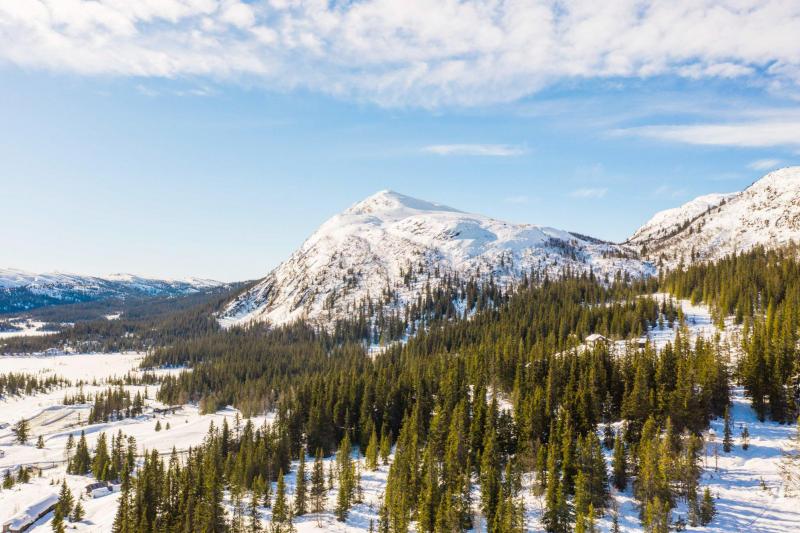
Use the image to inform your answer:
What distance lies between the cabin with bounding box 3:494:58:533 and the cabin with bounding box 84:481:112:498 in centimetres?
724

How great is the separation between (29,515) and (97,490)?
13.4 metres

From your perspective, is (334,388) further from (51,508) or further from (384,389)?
(51,508)

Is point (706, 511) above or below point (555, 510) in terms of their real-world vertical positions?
above

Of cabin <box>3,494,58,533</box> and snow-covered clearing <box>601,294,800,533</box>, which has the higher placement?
snow-covered clearing <box>601,294,800,533</box>

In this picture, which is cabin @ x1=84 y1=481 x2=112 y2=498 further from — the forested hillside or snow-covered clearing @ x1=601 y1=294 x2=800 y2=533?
snow-covered clearing @ x1=601 y1=294 x2=800 y2=533

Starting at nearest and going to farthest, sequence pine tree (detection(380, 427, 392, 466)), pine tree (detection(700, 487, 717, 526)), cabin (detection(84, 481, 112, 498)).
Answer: pine tree (detection(700, 487, 717, 526))
pine tree (detection(380, 427, 392, 466))
cabin (detection(84, 481, 112, 498))

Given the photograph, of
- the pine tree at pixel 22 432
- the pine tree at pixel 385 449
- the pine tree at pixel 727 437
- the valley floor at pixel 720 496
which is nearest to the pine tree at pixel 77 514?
the valley floor at pixel 720 496

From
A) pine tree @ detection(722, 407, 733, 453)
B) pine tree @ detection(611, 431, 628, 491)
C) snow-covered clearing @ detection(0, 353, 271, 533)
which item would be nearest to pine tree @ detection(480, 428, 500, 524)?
pine tree @ detection(611, 431, 628, 491)

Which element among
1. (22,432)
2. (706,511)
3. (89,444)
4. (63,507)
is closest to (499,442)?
(706,511)

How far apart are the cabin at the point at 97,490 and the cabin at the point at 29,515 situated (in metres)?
7.24

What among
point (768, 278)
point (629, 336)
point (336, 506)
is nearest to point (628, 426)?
point (336, 506)

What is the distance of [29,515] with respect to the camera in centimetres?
10894

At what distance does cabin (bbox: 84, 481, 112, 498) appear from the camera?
117125 mm

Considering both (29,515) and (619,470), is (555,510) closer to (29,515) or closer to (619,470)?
(619,470)
